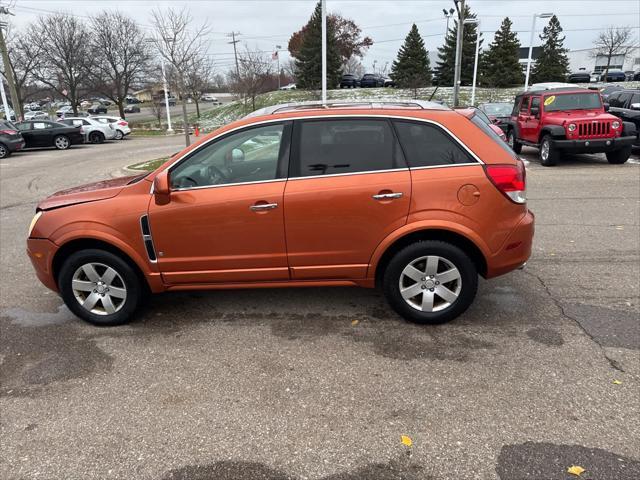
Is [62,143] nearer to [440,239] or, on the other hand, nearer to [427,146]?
[427,146]

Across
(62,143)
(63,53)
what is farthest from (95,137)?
(63,53)

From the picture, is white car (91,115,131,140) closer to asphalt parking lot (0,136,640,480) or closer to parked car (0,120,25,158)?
parked car (0,120,25,158)

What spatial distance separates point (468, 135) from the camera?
373cm

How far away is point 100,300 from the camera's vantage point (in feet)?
13.4

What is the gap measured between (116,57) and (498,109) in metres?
37.2

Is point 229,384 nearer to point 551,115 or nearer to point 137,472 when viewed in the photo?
point 137,472

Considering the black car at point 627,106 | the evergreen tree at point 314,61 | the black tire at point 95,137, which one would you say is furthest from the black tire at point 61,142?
the evergreen tree at point 314,61

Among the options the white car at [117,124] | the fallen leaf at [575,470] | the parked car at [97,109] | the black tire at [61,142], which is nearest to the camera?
the fallen leaf at [575,470]

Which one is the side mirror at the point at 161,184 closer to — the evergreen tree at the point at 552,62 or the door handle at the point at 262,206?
the door handle at the point at 262,206

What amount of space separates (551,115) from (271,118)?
11141mm

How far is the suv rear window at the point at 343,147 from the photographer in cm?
374

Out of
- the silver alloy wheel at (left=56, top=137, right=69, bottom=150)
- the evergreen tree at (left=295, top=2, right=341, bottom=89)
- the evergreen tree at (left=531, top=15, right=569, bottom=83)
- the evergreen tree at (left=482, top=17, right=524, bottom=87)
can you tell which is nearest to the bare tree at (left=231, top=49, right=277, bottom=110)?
the evergreen tree at (left=295, top=2, right=341, bottom=89)

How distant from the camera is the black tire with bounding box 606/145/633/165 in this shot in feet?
40.1

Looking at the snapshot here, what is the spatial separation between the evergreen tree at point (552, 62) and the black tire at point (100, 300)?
55852 mm
